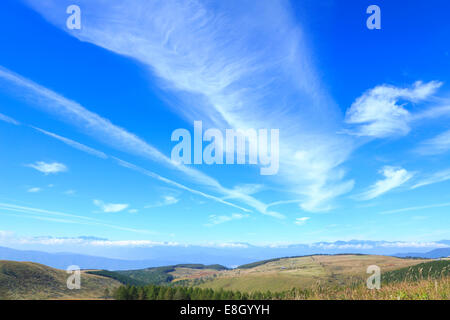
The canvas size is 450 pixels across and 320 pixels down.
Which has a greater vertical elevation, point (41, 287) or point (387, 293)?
point (387, 293)

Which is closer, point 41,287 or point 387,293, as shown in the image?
point 387,293

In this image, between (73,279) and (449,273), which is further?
(73,279)

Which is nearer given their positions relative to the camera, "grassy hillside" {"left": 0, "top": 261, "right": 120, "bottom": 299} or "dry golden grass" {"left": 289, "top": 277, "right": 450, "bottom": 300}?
"dry golden grass" {"left": 289, "top": 277, "right": 450, "bottom": 300}

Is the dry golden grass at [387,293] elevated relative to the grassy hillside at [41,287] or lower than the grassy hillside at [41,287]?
elevated

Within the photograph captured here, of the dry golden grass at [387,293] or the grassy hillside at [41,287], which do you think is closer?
the dry golden grass at [387,293]

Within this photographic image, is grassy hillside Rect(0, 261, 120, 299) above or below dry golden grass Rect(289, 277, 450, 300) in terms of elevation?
below
